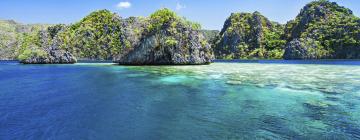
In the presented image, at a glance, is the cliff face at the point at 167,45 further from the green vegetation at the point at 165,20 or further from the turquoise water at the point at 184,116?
the turquoise water at the point at 184,116

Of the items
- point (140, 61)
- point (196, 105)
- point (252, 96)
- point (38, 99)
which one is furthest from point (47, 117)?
point (140, 61)

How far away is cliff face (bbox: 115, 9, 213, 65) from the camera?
297 feet

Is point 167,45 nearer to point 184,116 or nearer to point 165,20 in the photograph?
point 165,20

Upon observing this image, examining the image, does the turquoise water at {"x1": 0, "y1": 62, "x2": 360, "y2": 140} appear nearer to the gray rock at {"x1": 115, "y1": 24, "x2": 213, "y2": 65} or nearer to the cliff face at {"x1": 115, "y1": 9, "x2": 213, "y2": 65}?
the gray rock at {"x1": 115, "y1": 24, "x2": 213, "y2": 65}

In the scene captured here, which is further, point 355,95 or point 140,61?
point 140,61

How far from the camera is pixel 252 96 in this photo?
25.0 meters

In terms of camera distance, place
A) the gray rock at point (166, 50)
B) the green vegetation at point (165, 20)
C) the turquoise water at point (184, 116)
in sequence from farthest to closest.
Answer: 1. the green vegetation at point (165, 20)
2. the gray rock at point (166, 50)
3. the turquoise water at point (184, 116)

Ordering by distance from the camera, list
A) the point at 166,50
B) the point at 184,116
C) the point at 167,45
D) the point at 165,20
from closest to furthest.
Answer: the point at 184,116 < the point at 167,45 < the point at 166,50 < the point at 165,20

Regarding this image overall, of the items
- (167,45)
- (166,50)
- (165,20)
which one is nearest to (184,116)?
(167,45)

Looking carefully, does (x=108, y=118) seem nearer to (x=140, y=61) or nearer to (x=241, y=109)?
(x=241, y=109)

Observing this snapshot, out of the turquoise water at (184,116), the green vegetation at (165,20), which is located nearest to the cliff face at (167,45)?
the green vegetation at (165,20)

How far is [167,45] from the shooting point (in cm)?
9019

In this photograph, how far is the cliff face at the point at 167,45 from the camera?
90625 mm

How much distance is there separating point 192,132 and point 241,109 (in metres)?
6.26
